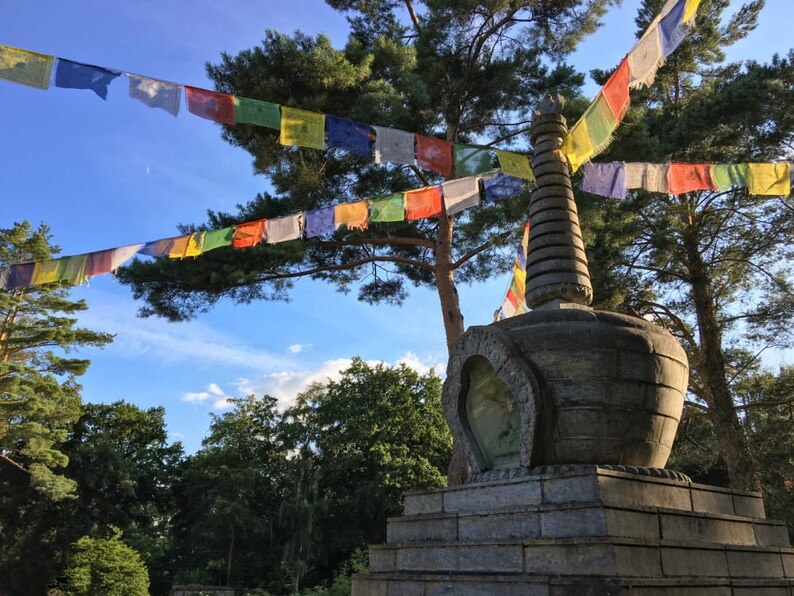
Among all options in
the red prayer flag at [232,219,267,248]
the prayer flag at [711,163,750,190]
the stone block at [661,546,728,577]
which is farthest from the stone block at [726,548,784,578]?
the red prayer flag at [232,219,267,248]

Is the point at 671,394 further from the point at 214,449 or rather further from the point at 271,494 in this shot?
the point at 214,449

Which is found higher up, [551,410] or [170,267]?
[170,267]

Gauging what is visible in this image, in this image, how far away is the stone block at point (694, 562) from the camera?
16.0 ft

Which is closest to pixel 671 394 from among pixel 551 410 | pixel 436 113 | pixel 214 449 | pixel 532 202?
pixel 551 410

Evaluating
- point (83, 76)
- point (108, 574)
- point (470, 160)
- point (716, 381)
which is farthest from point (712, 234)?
point (108, 574)

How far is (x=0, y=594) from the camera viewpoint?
27.6 m

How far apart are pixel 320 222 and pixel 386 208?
3.96 feet

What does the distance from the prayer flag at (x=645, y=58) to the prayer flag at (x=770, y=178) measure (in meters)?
3.93

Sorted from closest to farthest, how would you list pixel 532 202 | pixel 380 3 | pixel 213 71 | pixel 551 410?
pixel 551 410 < pixel 532 202 < pixel 213 71 < pixel 380 3

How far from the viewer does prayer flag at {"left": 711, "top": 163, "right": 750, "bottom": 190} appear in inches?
414

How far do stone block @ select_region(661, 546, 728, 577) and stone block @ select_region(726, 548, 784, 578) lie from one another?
132 millimetres

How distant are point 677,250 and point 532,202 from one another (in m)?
9.77

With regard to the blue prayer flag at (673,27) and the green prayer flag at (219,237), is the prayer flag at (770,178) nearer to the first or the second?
the blue prayer flag at (673,27)

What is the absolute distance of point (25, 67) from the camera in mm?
7723
